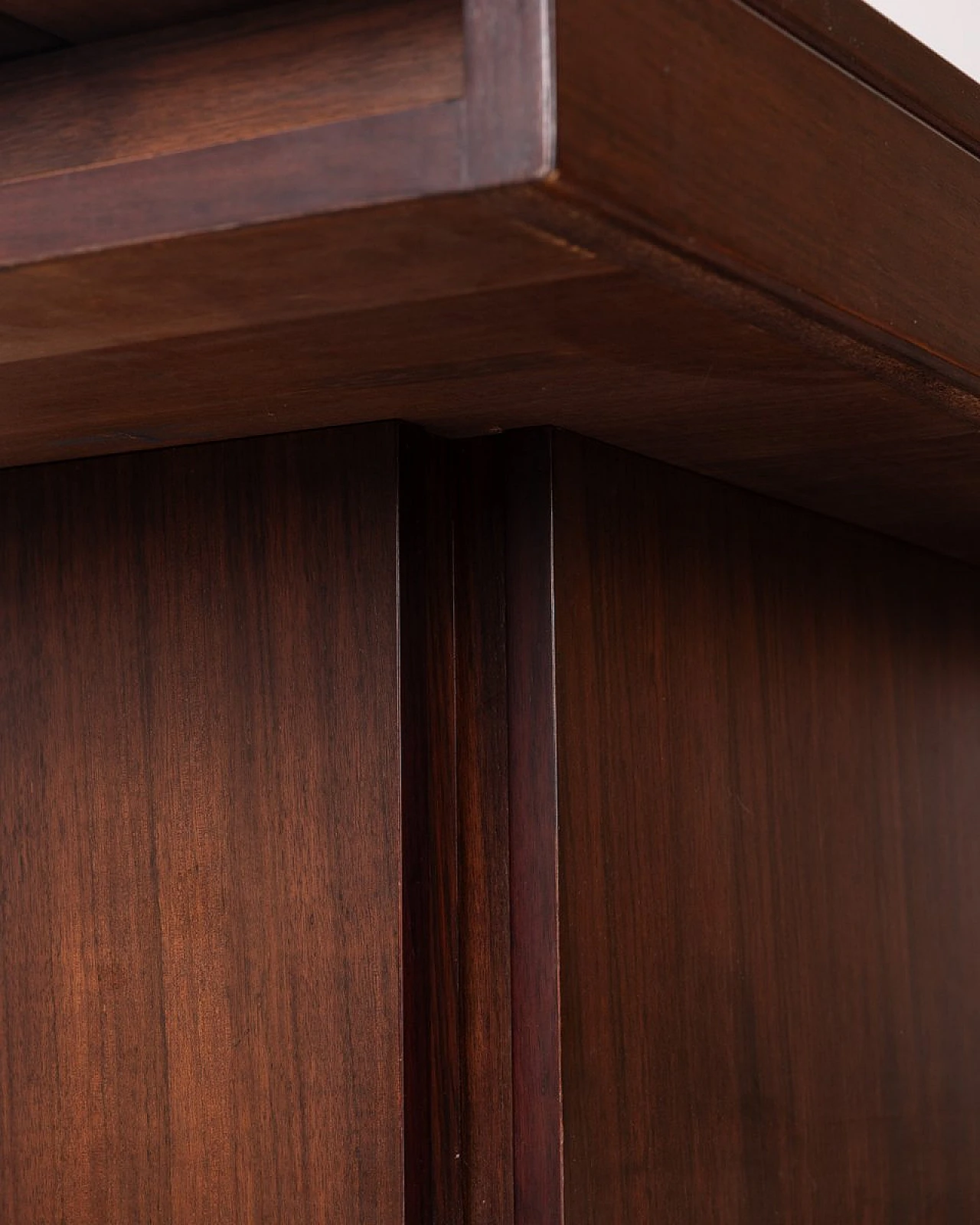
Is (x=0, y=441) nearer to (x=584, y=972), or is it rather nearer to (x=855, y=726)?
(x=584, y=972)

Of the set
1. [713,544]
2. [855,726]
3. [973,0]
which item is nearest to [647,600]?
[713,544]

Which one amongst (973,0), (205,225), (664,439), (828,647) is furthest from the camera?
(973,0)

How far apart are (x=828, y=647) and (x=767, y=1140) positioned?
0.70ft

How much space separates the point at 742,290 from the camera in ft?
1.16

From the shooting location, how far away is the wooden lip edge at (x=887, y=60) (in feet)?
1.22

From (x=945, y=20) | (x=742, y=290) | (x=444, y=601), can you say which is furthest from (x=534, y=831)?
(x=945, y=20)

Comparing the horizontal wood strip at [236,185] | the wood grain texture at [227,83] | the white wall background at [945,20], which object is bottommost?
the horizontal wood strip at [236,185]

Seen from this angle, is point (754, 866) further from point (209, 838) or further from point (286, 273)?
point (286, 273)

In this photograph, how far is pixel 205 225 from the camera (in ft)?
1.04

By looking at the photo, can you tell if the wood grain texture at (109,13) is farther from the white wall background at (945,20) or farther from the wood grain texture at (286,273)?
the white wall background at (945,20)

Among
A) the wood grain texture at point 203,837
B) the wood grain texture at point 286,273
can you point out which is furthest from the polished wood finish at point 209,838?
the wood grain texture at point 286,273

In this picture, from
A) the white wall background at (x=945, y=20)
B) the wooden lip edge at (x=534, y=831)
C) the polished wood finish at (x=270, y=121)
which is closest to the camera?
the polished wood finish at (x=270, y=121)

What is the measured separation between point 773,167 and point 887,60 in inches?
3.0

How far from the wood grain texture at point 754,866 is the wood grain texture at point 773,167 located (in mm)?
148
